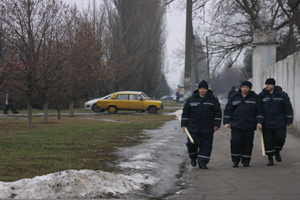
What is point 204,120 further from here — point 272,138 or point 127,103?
point 127,103

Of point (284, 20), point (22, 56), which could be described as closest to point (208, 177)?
point (22, 56)

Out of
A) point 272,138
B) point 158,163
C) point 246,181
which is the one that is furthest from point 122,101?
point 246,181

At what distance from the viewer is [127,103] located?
34.9m

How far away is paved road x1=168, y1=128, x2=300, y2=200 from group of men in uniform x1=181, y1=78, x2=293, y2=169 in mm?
351

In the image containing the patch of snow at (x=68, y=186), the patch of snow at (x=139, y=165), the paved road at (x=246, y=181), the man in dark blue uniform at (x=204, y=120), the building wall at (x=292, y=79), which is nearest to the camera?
the patch of snow at (x=68, y=186)

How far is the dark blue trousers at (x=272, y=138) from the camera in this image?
32.4ft

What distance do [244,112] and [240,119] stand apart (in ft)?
0.50

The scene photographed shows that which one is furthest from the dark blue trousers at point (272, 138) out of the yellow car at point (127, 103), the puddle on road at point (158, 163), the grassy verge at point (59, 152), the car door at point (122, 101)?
the car door at point (122, 101)

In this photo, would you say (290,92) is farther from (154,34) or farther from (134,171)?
(154,34)

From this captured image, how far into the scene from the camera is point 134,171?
28.9 feet

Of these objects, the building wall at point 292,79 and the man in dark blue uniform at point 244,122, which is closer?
the man in dark blue uniform at point 244,122

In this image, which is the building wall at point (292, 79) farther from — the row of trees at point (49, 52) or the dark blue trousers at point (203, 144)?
the row of trees at point (49, 52)

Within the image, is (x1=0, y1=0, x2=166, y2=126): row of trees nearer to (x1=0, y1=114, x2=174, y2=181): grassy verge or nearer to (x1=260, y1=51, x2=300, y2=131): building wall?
(x1=0, y1=114, x2=174, y2=181): grassy verge

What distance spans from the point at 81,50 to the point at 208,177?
15897 mm
